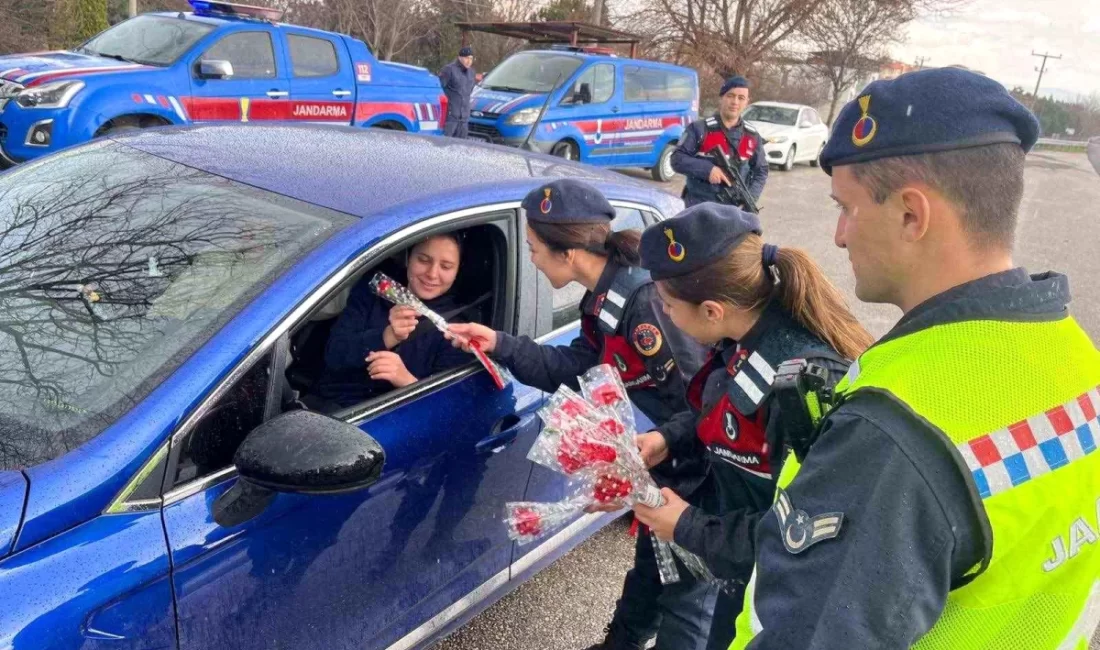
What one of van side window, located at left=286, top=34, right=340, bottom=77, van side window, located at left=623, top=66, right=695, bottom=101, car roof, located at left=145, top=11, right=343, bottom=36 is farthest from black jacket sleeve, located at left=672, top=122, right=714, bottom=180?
van side window, located at left=623, top=66, right=695, bottom=101

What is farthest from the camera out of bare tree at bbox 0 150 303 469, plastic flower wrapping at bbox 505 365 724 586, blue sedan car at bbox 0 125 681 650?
plastic flower wrapping at bbox 505 365 724 586

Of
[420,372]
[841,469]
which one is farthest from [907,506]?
[420,372]

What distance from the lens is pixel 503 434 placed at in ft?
7.26

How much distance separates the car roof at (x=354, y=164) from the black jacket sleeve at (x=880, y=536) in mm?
1389

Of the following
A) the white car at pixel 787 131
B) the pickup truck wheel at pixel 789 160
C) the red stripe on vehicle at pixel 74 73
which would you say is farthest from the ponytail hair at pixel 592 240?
the pickup truck wheel at pixel 789 160

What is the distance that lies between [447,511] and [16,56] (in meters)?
7.68

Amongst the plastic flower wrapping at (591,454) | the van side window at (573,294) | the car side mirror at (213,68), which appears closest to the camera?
the plastic flower wrapping at (591,454)

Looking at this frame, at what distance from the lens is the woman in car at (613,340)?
6.91 feet

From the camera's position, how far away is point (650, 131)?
39.9 feet

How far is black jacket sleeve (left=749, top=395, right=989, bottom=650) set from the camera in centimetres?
88

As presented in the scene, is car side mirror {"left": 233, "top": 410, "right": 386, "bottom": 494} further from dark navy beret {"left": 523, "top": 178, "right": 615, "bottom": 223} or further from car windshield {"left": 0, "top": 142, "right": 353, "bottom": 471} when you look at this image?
dark navy beret {"left": 523, "top": 178, "right": 615, "bottom": 223}

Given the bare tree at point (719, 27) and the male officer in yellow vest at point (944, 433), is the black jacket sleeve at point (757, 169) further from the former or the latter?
the bare tree at point (719, 27)

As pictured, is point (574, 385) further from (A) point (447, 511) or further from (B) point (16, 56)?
(B) point (16, 56)

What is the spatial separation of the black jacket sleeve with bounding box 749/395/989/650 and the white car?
16.3 meters
